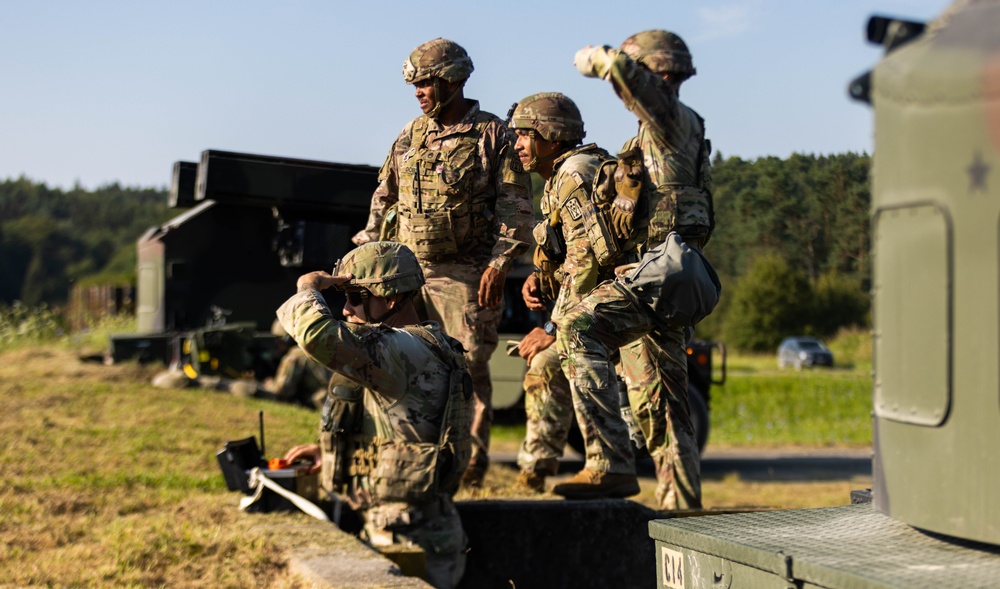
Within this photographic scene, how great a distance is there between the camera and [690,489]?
17.9ft

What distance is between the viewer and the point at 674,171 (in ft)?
16.5

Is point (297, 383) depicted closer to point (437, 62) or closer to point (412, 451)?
point (437, 62)

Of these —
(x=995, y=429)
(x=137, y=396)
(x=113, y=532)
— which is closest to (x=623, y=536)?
(x=113, y=532)

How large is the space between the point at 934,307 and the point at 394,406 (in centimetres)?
260

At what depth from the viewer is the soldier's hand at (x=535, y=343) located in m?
5.93

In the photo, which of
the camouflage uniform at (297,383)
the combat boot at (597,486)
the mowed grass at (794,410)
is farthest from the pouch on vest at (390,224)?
the mowed grass at (794,410)

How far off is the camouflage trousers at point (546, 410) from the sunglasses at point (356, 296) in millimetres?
1319

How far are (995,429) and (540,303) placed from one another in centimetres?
374

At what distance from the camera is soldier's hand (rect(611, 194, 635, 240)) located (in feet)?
16.8

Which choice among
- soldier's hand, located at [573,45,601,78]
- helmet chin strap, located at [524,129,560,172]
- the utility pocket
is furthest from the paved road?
soldier's hand, located at [573,45,601,78]

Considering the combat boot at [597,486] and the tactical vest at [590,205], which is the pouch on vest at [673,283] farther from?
the combat boot at [597,486]

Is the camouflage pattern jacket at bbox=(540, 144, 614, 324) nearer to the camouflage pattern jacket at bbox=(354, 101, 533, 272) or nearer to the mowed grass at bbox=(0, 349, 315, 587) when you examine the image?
the camouflage pattern jacket at bbox=(354, 101, 533, 272)

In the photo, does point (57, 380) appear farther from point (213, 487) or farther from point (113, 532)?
point (113, 532)

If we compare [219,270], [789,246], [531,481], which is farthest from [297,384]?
[531,481]
